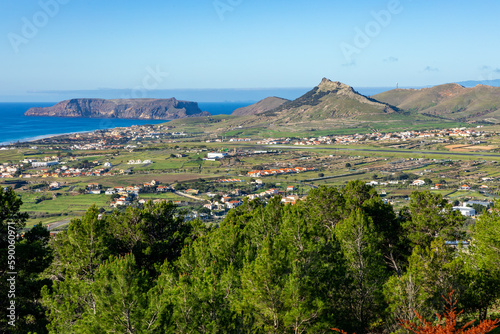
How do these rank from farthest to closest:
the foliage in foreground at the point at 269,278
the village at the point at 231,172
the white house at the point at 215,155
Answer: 1. the white house at the point at 215,155
2. the village at the point at 231,172
3. the foliage in foreground at the point at 269,278

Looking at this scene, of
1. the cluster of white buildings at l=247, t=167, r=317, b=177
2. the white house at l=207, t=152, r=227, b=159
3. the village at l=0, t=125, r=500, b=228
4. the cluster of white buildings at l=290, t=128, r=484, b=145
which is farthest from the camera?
the cluster of white buildings at l=290, t=128, r=484, b=145

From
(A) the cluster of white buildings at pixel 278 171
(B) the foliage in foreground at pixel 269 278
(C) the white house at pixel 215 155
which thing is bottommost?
(A) the cluster of white buildings at pixel 278 171

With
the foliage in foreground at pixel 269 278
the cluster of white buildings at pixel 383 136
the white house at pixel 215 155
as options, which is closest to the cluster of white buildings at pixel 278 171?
the white house at pixel 215 155

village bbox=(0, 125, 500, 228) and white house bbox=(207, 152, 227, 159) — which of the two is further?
white house bbox=(207, 152, 227, 159)

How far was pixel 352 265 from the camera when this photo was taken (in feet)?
64.2

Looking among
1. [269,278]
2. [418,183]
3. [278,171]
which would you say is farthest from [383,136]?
[269,278]

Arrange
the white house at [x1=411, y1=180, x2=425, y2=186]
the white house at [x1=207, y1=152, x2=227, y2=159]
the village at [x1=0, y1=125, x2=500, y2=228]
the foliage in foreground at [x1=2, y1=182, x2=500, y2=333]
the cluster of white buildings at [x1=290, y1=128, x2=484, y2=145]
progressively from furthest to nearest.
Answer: the cluster of white buildings at [x1=290, y1=128, x2=484, y2=145]
the white house at [x1=207, y1=152, x2=227, y2=159]
the white house at [x1=411, y1=180, x2=425, y2=186]
the village at [x1=0, y1=125, x2=500, y2=228]
the foliage in foreground at [x1=2, y1=182, x2=500, y2=333]

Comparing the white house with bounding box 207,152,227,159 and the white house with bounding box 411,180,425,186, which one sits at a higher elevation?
the white house with bounding box 207,152,227,159

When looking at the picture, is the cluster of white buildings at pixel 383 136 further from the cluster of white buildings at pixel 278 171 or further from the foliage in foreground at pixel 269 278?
the foliage in foreground at pixel 269 278

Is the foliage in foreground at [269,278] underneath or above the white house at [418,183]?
above

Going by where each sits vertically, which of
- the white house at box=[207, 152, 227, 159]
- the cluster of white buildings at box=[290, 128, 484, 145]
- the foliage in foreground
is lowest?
the white house at box=[207, 152, 227, 159]

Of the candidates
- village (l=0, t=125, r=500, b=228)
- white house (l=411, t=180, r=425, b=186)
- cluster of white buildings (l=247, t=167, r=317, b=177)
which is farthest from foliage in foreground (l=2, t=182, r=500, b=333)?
cluster of white buildings (l=247, t=167, r=317, b=177)

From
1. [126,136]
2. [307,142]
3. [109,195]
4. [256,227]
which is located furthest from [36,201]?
[126,136]

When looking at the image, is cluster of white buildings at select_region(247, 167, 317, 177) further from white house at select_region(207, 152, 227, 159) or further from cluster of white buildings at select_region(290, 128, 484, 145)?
cluster of white buildings at select_region(290, 128, 484, 145)
